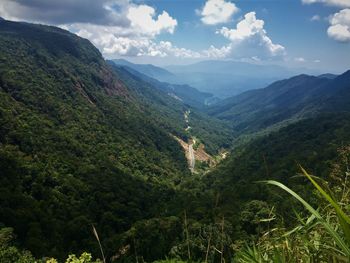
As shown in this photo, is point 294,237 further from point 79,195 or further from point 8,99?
point 8,99

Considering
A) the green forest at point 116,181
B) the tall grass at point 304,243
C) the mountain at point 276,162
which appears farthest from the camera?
the mountain at point 276,162

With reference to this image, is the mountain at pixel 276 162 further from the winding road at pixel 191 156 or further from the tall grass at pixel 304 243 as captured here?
the tall grass at pixel 304 243

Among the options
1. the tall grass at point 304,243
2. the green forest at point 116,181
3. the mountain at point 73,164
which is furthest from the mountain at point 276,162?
the tall grass at point 304,243

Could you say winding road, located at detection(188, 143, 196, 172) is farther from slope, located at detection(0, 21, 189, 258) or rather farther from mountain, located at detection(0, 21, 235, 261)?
mountain, located at detection(0, 21, 235, 261)

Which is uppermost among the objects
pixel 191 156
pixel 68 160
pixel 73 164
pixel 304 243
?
pixel 304 243

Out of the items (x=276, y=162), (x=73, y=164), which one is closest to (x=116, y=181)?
(x=73, y=164)

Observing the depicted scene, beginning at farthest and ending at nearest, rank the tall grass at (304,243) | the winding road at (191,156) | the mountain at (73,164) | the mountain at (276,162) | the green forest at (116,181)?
the winding road at (191,156)
the mountain at (276,162)
the mountain at (73,164)
the green forest at (116,181)
the tall grass at (304,243)

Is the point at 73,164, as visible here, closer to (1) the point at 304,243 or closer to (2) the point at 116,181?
(2) the point at 116,181

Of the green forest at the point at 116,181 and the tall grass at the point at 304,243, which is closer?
the tall grass at the point at 304,243

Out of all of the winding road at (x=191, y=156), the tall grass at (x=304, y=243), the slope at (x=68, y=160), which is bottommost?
the winding road at (x=191, y=156)

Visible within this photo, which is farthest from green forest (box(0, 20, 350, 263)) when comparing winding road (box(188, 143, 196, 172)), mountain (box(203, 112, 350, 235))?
winding road (box(188, 143, 196, 172))
